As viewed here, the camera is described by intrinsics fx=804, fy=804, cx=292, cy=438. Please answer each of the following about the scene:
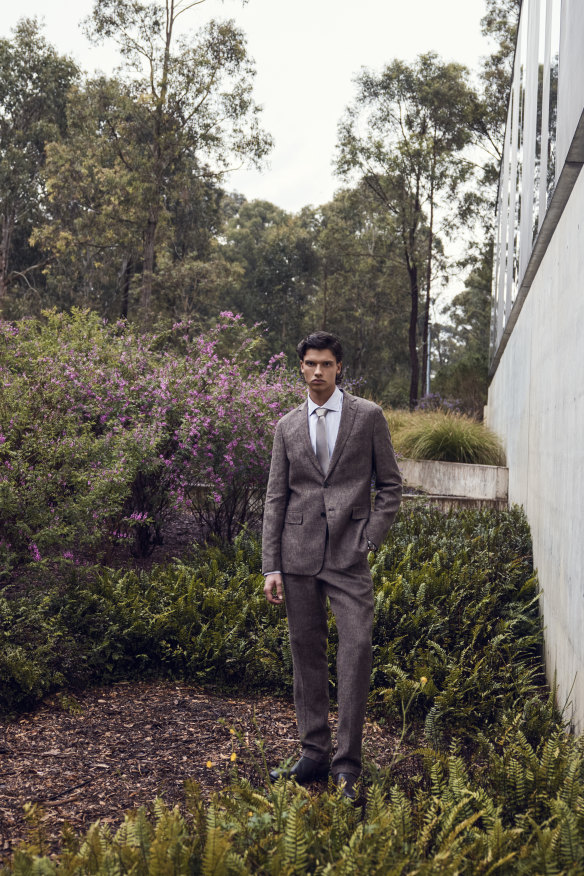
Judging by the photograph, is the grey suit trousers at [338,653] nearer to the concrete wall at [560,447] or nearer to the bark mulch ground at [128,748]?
the bark mulch ground at [128,748]

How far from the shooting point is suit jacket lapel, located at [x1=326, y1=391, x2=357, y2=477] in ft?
10.8

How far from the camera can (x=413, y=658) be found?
4727 millimetres

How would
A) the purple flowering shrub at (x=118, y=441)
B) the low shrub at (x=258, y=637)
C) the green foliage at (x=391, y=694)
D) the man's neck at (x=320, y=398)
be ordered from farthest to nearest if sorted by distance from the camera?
the purple flowering shrub at (x=118, y=441) < the low shrub at (x=258, y=637) < the man's neck at (x=320, y=398) < the green foliage at (x=391, y=694)

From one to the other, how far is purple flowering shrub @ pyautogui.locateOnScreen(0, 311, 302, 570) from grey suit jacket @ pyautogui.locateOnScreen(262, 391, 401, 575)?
8.19 feet

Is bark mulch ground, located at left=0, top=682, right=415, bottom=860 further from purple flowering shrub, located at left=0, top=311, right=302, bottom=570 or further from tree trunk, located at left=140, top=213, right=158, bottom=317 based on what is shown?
tree trunk, located at left=140, top=213, right=158, bottom=317

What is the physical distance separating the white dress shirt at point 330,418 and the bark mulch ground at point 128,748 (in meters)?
1.27

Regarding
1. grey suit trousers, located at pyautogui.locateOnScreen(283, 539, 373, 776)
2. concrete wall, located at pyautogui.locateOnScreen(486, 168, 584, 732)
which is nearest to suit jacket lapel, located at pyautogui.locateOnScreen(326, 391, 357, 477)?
grey suit trousers, located at pyautogui.locateOnScreen(283, 539, 373, 776)

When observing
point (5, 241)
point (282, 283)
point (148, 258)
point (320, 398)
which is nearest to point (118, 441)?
point (320, 398)

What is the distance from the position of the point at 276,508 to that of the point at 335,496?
0.28m

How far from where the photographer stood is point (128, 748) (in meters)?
3.75

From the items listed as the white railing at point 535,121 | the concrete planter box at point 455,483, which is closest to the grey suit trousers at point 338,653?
the white railing at point 535,121

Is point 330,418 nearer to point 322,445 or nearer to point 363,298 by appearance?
point 322,445

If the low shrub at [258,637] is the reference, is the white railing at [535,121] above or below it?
above

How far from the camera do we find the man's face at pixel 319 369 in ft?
10.8
